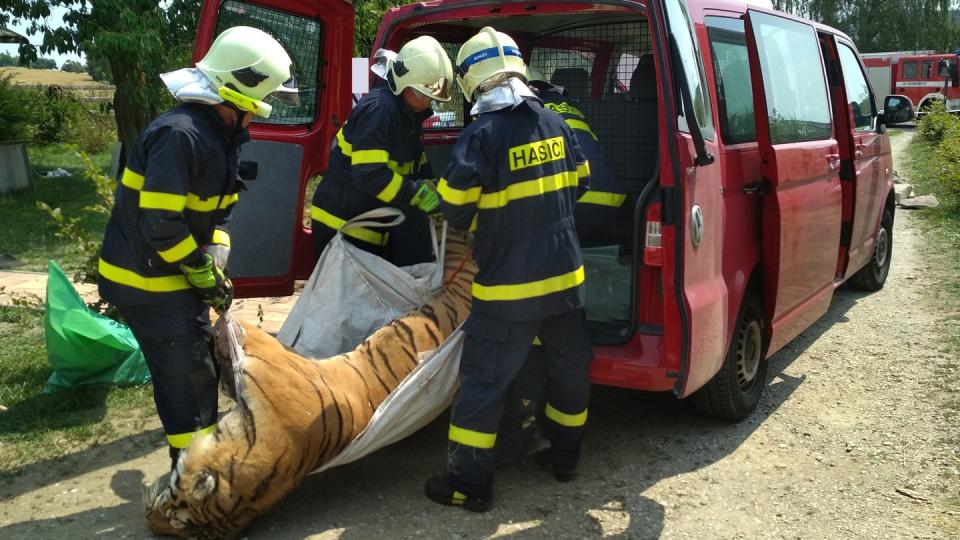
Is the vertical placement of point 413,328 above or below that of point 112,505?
above

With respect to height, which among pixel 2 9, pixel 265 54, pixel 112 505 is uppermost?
pixel 2 9

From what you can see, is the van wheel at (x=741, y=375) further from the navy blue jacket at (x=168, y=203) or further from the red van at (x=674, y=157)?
the navy blue jacket at (x=168, y=203)

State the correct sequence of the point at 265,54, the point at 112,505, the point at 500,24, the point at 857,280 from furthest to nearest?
1. the point at 857,280
2. the point at 500,24
3. the point at 112,505
4. the point at 265,54

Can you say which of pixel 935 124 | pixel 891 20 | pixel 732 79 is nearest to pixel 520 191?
pixel 732 79

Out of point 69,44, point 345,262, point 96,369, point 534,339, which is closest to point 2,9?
point 69,44

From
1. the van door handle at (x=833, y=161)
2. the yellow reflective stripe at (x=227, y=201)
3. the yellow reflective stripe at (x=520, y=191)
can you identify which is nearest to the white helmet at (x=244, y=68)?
the yellow reflective stripe at (x=227, y=201)

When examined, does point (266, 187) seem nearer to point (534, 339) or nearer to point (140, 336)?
point (140, 336)

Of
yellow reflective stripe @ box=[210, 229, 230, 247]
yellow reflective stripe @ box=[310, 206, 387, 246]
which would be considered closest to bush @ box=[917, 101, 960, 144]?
yellow reflective stripe @ box=[310, 206, 387, 246]

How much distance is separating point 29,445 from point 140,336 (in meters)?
1.15

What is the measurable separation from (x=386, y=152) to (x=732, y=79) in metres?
1.58

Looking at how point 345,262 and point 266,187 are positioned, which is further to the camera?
point 266,187

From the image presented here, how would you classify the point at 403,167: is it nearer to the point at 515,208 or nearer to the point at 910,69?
the point at 515,208

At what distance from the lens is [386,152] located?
3771mm

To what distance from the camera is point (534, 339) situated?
11.1 feet
